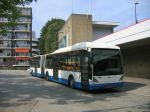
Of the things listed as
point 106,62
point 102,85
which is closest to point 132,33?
point 106,62

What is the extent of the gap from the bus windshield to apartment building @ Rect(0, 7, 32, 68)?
8022 cm

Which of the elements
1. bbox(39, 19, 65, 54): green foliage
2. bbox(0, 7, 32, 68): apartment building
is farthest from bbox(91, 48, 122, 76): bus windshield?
bbox(0, 7, 32, 68): apartment building

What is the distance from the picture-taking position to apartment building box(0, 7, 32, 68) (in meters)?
97.9

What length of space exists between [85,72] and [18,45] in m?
84.2

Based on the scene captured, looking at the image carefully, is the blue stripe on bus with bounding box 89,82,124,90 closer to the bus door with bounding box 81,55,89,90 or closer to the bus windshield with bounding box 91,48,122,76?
the bus door with bounding box 81,55,89,90

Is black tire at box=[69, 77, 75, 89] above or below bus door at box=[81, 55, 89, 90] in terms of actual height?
below

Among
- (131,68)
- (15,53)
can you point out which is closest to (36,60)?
(131,68)

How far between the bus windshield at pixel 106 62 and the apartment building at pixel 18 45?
80222mm

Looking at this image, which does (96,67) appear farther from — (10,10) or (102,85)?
(10,10)

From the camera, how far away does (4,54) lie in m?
98.6

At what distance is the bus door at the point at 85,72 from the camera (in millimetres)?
17812

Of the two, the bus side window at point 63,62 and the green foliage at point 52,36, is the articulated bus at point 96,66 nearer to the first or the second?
the bus side window at point 63,62

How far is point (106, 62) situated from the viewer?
17.9m

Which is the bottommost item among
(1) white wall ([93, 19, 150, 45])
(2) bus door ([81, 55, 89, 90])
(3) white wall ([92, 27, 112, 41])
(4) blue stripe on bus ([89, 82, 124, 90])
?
(4) blue stripe on bus ([89, 82, 124, 90])
